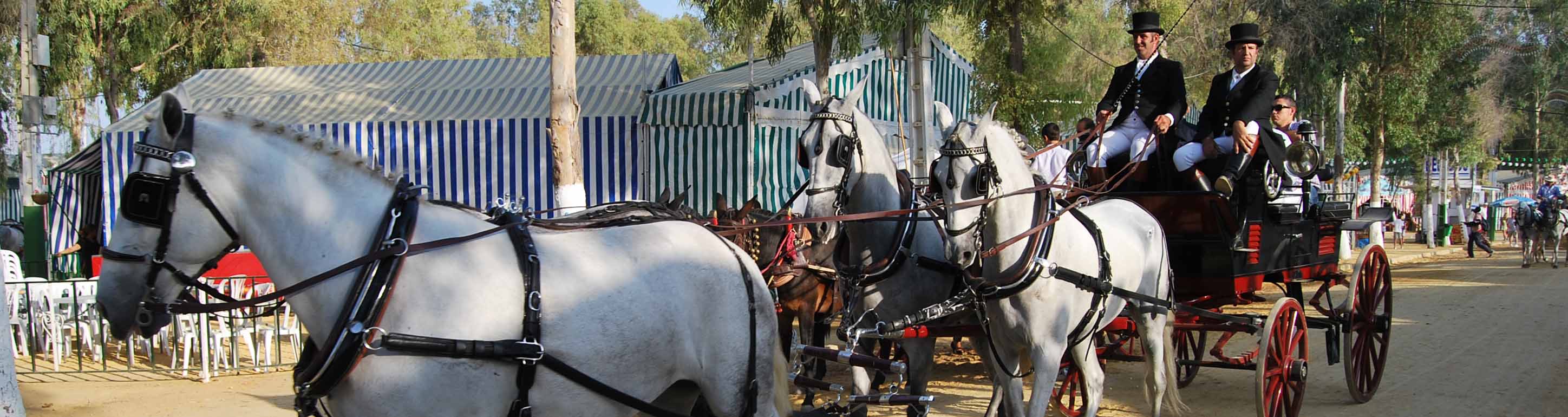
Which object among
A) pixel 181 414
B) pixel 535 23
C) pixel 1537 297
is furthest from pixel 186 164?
pixel 535 23

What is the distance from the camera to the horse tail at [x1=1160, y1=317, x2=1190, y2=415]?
244 inches

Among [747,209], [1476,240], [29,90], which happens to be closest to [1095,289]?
[747,209]

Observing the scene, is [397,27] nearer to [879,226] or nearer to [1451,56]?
[879,226]

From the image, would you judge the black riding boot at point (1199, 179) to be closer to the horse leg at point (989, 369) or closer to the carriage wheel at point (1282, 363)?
the carriage wheel at point (1282, 363)

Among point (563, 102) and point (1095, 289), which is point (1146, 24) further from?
point (563, 102)

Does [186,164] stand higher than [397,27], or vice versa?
[397,27]

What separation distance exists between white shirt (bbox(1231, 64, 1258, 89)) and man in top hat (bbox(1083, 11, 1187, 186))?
309 millimetres

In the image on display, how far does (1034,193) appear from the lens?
205 inches

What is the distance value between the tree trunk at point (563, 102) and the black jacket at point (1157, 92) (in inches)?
195

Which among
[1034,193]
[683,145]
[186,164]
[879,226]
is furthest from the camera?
[683,145]

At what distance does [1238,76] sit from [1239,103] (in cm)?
35

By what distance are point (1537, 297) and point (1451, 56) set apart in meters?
14.3

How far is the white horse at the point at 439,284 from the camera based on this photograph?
2.96 metres

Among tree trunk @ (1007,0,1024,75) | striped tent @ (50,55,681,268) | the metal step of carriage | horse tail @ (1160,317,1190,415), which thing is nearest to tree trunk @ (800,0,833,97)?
striped tent @ (50,55,681,268)
